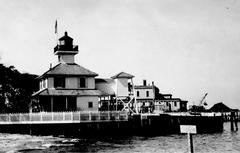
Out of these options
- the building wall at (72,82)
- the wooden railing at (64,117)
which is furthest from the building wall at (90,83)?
the wooden railing at (64,117)

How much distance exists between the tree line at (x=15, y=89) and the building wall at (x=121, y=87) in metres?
19.2

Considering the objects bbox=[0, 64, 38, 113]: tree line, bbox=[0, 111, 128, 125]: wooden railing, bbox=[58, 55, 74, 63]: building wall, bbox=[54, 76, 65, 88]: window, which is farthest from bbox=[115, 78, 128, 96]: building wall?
bbox=[0, 64, 38, 113]: tree line

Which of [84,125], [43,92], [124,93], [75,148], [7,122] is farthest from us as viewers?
[124,93]

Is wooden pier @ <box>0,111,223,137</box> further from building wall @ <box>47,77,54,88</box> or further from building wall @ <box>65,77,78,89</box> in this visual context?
building wall @ <box>65,77,78,89</box>

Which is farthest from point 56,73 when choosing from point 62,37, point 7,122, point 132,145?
point 132,145

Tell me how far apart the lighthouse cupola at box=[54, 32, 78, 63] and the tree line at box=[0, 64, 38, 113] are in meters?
14.3

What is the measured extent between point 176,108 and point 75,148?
72.5m

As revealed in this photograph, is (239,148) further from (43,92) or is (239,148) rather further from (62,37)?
(62,37)

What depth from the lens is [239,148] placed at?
118 ft

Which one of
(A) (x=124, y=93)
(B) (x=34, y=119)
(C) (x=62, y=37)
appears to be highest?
(C) (x=62, y=37)

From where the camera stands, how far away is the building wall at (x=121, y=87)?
A: 56219mm

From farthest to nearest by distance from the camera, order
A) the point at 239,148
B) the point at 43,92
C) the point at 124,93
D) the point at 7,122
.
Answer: the point at 124,93
the point at 43,92
the point at 7,122
the point at 239,148

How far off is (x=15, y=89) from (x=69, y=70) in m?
20.5

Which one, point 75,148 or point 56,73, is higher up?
point 56,73
